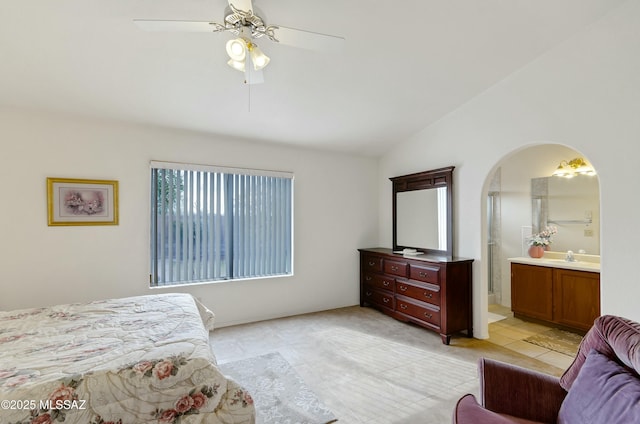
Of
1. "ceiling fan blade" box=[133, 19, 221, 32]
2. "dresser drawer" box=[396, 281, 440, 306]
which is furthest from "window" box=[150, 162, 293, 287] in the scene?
"ceiling fan blade" box=[133, 19, 221, 32]

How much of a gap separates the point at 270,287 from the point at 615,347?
353 cm

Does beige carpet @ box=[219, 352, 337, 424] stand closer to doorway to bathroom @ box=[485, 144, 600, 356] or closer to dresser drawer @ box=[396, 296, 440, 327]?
dresser drawer @ box=[396, 296, 440, 327]

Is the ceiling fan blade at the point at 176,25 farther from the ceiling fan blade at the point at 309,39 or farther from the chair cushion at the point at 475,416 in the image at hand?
the chair cushion at the point at 475,416

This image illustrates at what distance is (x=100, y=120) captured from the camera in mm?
3234

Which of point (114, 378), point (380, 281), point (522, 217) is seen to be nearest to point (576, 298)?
point (522, 217)

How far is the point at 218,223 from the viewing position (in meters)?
3.83

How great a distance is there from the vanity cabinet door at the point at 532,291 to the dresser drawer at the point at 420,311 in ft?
5.03

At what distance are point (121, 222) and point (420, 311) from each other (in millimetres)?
3667

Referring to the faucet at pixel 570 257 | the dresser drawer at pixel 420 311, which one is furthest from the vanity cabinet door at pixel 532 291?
the dresser drawer at pixel 420 311

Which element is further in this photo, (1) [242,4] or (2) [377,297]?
(2) [377,297]

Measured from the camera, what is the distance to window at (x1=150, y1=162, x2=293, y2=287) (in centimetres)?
356

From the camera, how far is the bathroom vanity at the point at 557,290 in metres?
3.36

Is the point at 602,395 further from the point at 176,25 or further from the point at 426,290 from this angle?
the point at 176,25

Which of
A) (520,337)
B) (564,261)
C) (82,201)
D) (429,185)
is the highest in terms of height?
(429,185)
